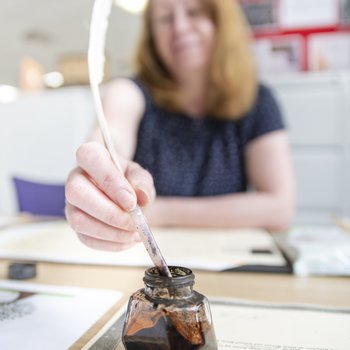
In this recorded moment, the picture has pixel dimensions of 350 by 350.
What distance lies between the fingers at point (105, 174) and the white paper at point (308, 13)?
172cm

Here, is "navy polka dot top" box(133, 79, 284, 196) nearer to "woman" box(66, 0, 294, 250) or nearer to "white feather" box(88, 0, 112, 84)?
"woman" box(66, 0, 294, 250)

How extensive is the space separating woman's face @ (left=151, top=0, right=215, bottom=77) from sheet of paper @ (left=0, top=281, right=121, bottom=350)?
77cm

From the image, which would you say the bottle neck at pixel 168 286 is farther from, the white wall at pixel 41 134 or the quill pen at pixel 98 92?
the white wall at pixel 41 134

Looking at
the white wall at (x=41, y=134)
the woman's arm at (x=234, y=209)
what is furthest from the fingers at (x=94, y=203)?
the white wall at (x=41, y=134)

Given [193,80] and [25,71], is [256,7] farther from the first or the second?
[25,71]

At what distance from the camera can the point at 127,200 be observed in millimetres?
284

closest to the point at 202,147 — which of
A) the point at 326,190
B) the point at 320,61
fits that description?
the point at 326,190

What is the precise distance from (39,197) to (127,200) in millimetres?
1196

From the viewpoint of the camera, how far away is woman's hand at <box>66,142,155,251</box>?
31 centimetres

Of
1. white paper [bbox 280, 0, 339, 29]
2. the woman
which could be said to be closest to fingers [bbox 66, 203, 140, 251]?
the woman

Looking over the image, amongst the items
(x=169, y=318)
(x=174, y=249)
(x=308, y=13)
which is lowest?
(x=174, y=249)

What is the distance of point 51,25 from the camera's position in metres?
2.93

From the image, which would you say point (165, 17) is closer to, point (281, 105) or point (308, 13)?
point (281, 105)

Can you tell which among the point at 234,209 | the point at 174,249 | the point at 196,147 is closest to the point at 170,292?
the point at 174,249
